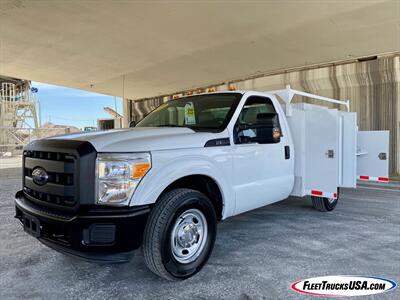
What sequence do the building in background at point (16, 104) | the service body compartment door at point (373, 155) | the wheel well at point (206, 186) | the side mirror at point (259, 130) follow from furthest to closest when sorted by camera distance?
1. the building in background at point (16, 104)
2. the service body compartment door at point (373, 155)
3. the side mirror at point (259, 130)
4. the wheel well at point (206, 186)

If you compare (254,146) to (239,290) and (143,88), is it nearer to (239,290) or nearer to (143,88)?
(239,290)

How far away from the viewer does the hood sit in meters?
2.55

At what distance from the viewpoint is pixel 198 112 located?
3939 mm

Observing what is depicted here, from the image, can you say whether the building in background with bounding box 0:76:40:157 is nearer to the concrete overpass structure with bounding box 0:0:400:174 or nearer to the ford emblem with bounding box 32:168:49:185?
the concrete overpass structure with bounding box 0:0:400:174

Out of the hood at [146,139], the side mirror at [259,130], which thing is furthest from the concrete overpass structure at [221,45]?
the hood at [146,139]

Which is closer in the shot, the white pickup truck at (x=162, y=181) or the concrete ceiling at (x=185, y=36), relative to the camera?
the white pickup truck at (x=162, y=181)

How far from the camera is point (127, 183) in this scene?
2473 mm

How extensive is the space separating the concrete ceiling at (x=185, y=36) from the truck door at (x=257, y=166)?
3541mm

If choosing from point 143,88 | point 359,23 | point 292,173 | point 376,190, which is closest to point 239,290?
point 292,173

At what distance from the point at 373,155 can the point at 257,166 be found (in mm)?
2946

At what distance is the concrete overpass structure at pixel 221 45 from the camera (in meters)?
6.66

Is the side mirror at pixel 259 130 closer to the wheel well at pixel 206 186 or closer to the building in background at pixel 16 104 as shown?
the wheel well at pixel 206 186

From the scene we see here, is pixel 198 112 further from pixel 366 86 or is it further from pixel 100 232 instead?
pixel 366 86

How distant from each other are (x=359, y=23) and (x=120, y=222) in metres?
7.27
